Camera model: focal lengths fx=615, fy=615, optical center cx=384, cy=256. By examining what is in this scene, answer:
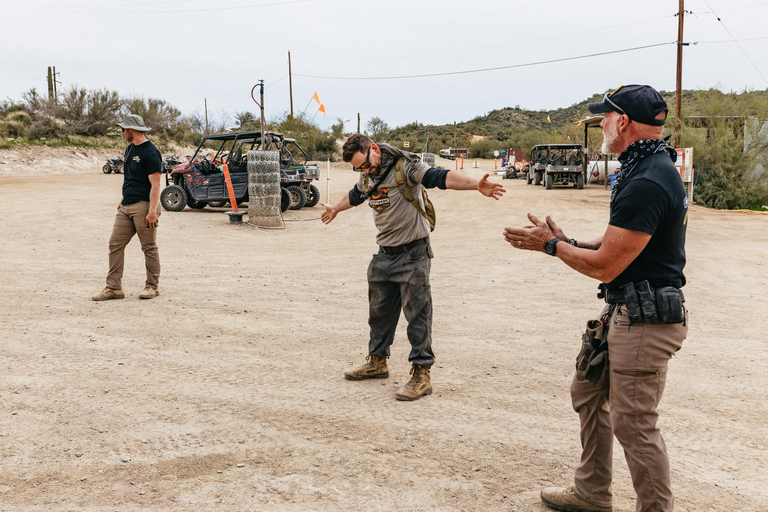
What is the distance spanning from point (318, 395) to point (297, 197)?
1413 cm

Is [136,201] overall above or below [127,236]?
above

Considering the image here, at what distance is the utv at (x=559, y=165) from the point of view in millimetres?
25281

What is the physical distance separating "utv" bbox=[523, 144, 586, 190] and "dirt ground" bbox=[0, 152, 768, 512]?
52.7 ft

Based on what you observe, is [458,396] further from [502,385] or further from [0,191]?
[0,191]

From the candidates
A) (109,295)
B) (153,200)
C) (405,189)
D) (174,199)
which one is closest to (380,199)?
(405,189)

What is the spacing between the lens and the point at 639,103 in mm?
2480

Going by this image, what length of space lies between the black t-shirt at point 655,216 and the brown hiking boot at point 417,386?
2.14 metres

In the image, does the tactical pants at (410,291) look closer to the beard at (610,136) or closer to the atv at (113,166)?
the beard at (610,136)

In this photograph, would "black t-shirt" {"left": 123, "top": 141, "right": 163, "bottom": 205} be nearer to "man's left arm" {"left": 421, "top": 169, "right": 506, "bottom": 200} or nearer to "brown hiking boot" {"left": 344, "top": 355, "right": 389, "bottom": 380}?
"brown hiking boot" {"left": 344, "top": 355, "right": 389, "bottom": 380}

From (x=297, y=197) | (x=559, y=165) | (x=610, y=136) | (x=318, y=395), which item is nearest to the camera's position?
(x=610, y=136)

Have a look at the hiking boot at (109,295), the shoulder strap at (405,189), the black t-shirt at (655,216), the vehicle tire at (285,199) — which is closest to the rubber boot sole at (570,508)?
the black t-shirt at (655,216)

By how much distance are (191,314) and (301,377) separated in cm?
233

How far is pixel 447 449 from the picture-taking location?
142 inches

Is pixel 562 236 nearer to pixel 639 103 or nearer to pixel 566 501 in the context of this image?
pixel 639 103
